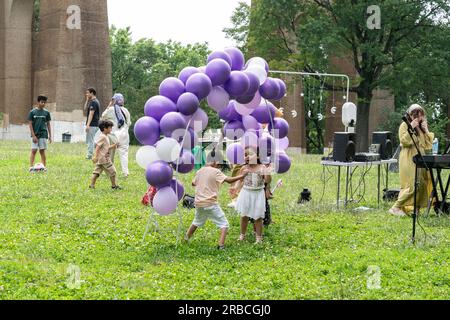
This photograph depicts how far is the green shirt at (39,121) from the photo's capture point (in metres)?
16.0

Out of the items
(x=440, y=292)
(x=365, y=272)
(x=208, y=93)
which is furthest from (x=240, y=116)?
(x=440, y=292)

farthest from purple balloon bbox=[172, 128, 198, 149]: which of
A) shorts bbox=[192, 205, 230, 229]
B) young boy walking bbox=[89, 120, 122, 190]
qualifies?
young boy walking bbox=[89, 120, 122, 190]

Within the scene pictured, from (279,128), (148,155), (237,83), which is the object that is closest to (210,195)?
(148,155)

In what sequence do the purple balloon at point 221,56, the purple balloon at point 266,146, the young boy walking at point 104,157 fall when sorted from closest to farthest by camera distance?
the purple balloon at point 221,56, the purple balloon at point 266,146, the young boy walking at point 104,157

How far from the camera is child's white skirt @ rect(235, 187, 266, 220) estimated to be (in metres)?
9.02

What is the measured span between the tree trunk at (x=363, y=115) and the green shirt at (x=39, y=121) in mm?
19784

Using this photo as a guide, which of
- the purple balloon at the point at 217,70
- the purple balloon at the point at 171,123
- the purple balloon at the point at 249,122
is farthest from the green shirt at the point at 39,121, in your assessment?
the purple balloon at the point at 171,123

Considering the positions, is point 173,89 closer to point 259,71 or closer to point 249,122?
point 259,71

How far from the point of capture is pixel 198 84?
8.66m

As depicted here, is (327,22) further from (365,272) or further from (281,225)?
(365,272)

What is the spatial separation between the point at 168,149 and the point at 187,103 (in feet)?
2.02

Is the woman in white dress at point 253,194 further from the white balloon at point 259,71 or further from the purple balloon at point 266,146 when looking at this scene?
the white balloon at point 259,71

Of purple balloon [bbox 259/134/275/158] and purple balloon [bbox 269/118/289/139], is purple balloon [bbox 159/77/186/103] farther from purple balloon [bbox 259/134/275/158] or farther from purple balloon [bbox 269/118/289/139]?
purple balloon [bbox 269/118/289/139]

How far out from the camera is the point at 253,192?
912 cm
